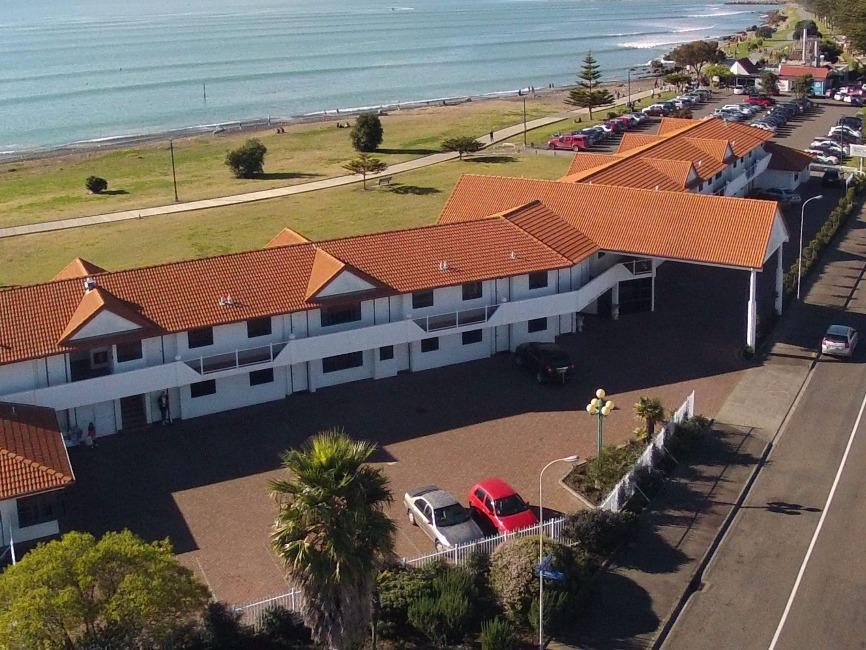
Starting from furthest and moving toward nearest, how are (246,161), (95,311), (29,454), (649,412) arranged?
(246,161) < (95,311) < (649,412) < (29,454)

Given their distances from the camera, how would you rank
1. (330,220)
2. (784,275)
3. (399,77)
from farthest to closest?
(399,77), (330,220), (784,275)

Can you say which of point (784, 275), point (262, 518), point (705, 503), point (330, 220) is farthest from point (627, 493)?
point (330, 220)

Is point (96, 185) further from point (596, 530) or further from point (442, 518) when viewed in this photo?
point (596, 530)

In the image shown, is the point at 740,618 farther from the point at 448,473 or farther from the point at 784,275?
the point at 784,275

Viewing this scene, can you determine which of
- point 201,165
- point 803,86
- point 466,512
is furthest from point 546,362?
point 803,86

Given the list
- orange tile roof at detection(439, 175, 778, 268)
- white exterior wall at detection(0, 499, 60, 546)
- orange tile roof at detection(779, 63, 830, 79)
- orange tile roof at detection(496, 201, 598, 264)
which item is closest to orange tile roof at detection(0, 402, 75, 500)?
white exterior wall at detection(0, 499, 60, 546)

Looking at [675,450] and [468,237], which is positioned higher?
[468,237]

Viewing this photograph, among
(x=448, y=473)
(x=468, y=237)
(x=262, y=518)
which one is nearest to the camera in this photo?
(x=262, y=518)
